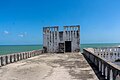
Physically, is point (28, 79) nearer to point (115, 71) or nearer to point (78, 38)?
point (115, 71)

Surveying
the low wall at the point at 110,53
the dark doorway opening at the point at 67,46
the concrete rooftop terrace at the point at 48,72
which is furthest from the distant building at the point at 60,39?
the concrete rooftop terrace at the point at 48,72

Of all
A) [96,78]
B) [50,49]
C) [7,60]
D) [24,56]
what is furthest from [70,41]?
[96,78]

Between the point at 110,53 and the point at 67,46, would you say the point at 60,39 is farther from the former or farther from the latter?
the point at 110,53

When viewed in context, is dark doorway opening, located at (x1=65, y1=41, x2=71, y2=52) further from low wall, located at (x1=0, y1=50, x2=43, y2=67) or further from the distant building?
low wall, located at (x1=0, y1=50, x2=43, y2=67)

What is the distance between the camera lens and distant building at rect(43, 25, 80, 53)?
21.9m

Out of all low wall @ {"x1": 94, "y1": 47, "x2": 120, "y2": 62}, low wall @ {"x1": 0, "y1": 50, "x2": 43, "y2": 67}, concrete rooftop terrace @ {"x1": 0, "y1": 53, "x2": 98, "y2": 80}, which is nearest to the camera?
concrete rooftop terrace @ {"x1": 0, "y1": 53, "x2": 98, "y2": 80}

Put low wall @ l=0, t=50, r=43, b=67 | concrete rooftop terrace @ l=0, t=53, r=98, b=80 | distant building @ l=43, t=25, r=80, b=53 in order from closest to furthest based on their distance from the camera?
1. concrete rooftop terrace @ l=0, t=53, r=98, b=80
2. low wall @ l=0, t=50, r=43, b=67
3. distant building @ l=43, t=25, r=80, b=53

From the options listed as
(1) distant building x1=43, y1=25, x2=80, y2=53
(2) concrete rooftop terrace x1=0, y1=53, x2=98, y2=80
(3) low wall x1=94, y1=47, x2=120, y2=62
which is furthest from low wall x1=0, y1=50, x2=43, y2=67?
(3) low wall x1=94, y1=47, x2=120, y2=62

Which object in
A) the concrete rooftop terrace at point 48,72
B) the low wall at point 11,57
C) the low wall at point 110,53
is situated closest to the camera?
the concrete rooftop terrace at point 48,72

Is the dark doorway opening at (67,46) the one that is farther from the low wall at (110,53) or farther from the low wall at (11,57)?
the low wall at (11,57)

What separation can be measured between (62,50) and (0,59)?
1246cm

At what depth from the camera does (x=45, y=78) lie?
21.5 feet

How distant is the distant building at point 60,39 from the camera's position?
2186 centimetres

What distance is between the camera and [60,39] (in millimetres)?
22000
